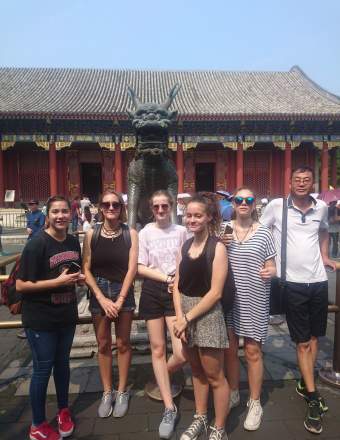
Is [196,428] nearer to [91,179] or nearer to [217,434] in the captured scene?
[217,434]

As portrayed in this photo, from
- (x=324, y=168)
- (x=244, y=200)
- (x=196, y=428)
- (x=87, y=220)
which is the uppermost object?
(x=324, y=168)

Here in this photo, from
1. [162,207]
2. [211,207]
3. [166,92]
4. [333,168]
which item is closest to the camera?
[211,207]

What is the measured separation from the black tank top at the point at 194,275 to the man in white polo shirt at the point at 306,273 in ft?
2.59

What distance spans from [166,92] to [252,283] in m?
21.6

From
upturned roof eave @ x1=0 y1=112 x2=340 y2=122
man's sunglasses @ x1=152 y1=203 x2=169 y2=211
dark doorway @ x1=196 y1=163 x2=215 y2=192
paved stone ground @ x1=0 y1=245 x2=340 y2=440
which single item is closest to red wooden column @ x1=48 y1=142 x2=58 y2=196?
upturned roof eave @ x1=0 y1=112 x2=340 y2=122

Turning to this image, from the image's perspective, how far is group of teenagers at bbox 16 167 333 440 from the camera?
Answer: 7.18 feet

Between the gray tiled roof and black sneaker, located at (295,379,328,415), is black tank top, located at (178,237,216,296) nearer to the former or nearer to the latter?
black sneaker, located at (295,379,328,415)

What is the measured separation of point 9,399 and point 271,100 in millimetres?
20931

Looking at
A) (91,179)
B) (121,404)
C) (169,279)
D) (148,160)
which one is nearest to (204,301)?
(169,279)

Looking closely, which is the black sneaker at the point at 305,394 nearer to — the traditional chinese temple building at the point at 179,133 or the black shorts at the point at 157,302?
the black shorts at the point at 157,302

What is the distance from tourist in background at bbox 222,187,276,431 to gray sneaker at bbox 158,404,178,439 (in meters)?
0.48

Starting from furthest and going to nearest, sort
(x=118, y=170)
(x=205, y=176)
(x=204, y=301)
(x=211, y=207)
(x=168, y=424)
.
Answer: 1. (x=205, y=176)
2. (x=118, y=170)
3. (x=168, y=424)
4. (x=211, y=207)
5. (x=204, y=301)

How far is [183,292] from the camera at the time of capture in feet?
7.34

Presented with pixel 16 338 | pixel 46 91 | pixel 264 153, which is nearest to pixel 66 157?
pixel 46 91
